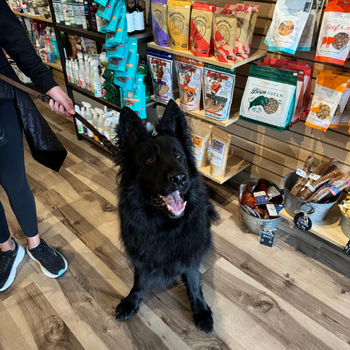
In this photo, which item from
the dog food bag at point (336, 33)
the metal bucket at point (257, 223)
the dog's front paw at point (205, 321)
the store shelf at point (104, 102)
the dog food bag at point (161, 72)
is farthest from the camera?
the store shelf at point (104, 102)

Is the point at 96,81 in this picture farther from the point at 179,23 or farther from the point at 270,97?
the point at 270,97

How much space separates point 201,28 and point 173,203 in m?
1.10

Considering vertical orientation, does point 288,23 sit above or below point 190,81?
above

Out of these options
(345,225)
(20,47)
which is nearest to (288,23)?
(345,225)

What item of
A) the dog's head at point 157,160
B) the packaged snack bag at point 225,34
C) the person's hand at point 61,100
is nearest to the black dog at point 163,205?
the dog's head at point 157,160

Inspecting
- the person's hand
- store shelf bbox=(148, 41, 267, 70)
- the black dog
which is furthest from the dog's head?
store shelf bbox=(148, 41, 267, 70)

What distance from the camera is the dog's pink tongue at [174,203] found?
1134mm

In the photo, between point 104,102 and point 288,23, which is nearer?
point 288,23

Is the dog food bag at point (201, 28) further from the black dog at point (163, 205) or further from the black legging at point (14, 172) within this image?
the black legging at point (14, 172)

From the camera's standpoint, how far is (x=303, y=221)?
1615mm

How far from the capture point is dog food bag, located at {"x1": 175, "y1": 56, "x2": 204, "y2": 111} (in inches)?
70.6

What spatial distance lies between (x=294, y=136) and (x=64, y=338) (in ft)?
5.99

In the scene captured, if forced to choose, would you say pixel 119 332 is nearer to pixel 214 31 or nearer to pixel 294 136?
pixel 294 136

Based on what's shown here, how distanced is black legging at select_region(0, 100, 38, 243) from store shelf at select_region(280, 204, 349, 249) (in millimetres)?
1532
